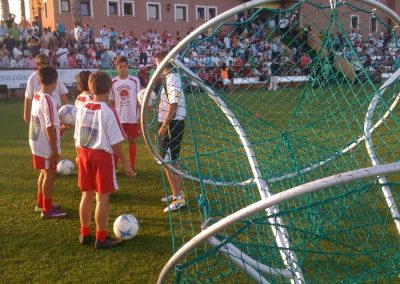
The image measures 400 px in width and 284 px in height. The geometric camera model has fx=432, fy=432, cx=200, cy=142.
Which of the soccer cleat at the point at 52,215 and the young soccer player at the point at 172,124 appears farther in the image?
the soccer cleat at the point at 52,215

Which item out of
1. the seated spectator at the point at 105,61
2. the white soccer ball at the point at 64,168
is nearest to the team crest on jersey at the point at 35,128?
the white soccer ball at the point at 64,168

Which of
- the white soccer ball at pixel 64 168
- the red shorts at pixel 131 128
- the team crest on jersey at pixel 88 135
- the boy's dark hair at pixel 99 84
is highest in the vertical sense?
the red shorts at pixel 131 128

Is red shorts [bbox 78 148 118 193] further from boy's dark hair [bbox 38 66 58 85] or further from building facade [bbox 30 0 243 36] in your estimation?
building facade [bbox 30 0 243 36]

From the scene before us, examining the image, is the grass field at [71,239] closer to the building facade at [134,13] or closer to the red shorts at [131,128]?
the red shorts at [131,128]

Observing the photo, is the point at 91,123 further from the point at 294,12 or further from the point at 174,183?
the point at 294,12

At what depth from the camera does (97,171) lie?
3.84 m

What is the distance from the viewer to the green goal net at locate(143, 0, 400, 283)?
118 inches

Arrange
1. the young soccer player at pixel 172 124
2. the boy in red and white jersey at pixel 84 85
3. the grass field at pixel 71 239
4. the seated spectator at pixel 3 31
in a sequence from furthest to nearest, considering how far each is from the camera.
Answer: the seated spectator at pixel 3 31 → the boy in red and white jersey at pixel 84 85 → the young soccer player at pixel 172 124 → the grass field at pixel 71 239

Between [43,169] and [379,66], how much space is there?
3.78 meters

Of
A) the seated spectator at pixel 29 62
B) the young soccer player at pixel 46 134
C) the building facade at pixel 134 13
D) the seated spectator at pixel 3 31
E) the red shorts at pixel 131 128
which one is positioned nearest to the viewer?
the young soccer player at pixel 46 134

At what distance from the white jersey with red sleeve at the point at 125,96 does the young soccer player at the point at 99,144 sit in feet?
6.78

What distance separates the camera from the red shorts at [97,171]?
150 inches

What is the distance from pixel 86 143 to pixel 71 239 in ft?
3.30

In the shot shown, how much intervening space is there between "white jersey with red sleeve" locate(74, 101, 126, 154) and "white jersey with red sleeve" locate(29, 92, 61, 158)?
2.10 feet
